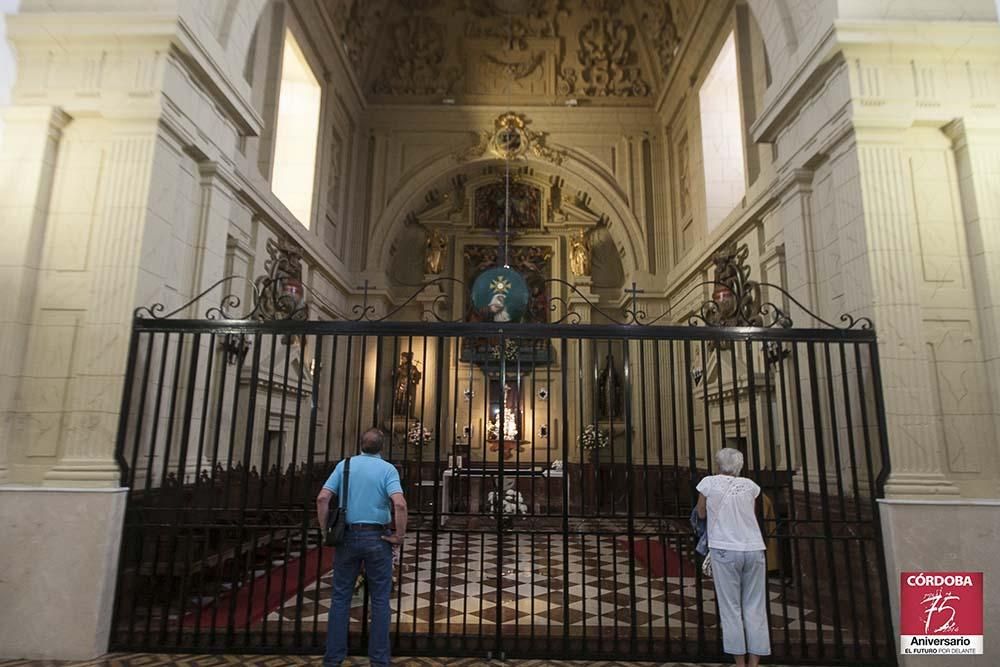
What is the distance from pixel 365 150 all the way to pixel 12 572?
11.3 meters

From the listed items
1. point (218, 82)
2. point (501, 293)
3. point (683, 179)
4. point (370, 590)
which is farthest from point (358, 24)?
point (370, 590)

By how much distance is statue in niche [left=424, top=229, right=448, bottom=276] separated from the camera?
14.6 m

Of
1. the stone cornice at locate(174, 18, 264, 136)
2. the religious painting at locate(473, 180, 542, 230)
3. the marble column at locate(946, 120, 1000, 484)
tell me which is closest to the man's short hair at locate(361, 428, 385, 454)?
the stone cornice at locate(174, 18, 264, 136)

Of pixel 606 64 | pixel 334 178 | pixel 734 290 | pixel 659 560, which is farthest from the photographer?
pixel 606 64

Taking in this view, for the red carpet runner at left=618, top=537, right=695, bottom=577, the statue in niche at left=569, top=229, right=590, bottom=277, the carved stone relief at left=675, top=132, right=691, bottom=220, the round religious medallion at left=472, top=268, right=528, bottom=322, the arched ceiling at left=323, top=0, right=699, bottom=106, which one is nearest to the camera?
the round religious medallion at left=472, top=268, right=528, bottom=322

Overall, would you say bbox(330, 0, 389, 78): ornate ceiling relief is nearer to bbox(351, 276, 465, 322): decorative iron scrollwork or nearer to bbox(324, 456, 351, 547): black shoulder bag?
bbox(351, 276, 465, 322): decorative iron scrollwork

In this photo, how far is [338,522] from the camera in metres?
3.75

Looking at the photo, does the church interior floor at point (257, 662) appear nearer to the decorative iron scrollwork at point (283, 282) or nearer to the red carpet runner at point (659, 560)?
the red carpet runner at point (659, 560)

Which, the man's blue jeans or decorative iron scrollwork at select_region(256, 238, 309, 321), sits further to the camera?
decorative iron scrollwork at select_region(256, 238, 309, 321)

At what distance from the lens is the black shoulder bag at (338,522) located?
3.72m

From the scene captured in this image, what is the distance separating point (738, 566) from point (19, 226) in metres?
5.72

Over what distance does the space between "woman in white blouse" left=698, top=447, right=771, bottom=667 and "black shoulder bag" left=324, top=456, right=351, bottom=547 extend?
2218 millimetres

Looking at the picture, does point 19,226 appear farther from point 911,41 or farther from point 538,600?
point 911,41

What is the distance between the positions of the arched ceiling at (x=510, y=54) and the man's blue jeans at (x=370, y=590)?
12.2m
